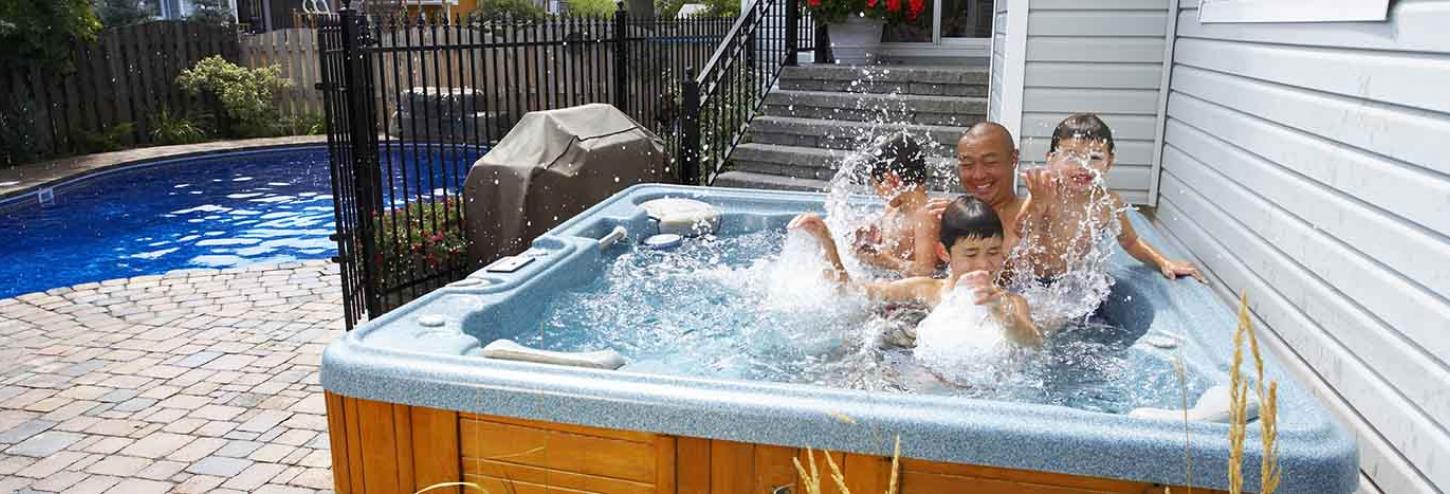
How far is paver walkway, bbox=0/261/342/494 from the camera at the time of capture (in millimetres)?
3309

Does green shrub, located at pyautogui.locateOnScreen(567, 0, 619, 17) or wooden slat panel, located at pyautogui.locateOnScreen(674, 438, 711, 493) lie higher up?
green shrub, located at pyautogui.locateOnScreen(567, 0, 619, 17)

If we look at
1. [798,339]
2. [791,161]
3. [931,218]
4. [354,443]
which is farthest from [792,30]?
[354,443]

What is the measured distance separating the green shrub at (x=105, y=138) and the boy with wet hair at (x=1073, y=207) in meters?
11.3

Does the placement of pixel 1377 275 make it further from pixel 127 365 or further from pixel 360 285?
pixel 127 365

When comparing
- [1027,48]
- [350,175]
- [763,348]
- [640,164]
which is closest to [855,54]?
[640,164]

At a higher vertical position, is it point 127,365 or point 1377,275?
point 1377,275

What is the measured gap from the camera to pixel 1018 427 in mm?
2084

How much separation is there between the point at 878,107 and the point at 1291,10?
4743mm

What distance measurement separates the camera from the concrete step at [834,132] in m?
7.04

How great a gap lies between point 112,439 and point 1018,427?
3.26 metres

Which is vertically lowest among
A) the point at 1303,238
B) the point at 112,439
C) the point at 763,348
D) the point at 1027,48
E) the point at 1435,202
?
the point at 112,439

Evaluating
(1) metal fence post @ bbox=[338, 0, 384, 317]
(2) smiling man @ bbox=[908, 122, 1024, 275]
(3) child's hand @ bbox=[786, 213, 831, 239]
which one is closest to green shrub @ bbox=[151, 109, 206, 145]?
(1) metal fence post @ bbox=[338, 0, 384, 317]

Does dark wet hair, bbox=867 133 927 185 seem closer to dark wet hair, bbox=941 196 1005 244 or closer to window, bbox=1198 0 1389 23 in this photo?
dark wet hair, bbox=941 196 1005 244

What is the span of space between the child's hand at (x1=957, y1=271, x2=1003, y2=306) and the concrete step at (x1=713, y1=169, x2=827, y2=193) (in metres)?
3.82
